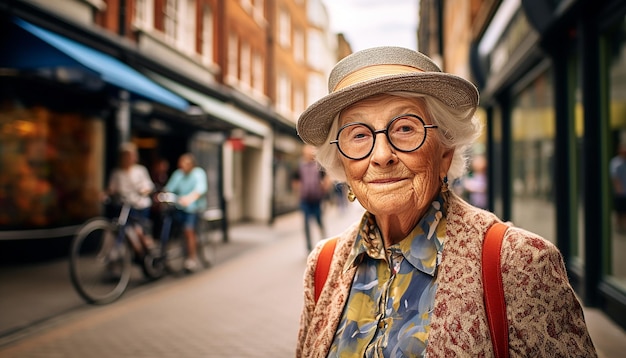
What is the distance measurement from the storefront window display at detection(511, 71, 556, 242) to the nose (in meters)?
6.09

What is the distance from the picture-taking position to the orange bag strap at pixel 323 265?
153 cm

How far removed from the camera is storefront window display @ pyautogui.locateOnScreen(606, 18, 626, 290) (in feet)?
15.1

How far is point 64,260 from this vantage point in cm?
852

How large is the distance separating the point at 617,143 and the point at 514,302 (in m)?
4.30

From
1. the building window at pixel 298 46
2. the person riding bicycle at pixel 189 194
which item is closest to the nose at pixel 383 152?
the person riding bicycle at pixel 189 194

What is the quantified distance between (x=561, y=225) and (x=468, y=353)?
5.75 m

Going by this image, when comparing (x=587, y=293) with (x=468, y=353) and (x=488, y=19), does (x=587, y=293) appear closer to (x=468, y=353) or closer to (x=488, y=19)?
(x=468, y=353)

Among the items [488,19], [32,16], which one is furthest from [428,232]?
[488,19]

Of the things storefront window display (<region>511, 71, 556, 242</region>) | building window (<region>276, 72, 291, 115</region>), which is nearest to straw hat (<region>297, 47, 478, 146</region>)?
storefront window display (<region>511, 71, 556, 242</region>)

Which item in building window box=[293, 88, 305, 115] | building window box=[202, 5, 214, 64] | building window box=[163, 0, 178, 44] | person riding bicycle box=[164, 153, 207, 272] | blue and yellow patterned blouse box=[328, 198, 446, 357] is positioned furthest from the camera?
building window box=[293, 88, 305, 115]

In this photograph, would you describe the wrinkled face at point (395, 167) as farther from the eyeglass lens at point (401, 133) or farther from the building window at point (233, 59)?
the building window at point (233, 59)

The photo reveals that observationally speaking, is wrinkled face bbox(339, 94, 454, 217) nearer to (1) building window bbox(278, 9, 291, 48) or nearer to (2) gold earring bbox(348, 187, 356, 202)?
(2) gold earring bbox(348, 187, 356, 202)

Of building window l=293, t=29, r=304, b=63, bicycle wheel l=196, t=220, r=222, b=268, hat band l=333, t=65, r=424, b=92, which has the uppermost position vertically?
building window l=293, t=29, r=304, b=63

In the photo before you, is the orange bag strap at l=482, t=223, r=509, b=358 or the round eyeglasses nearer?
the orange bag strap at l=482, t=223, r=509, b=358
